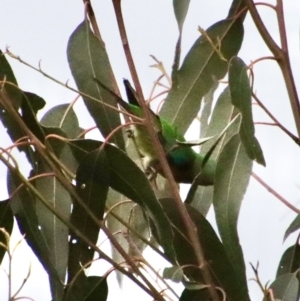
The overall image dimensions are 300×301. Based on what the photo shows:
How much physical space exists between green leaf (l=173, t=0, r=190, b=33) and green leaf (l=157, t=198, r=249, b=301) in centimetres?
24

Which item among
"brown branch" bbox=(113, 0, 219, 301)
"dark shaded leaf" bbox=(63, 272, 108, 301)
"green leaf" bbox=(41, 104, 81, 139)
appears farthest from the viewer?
"green leaf" bbox=(41, 104, 81, 139)

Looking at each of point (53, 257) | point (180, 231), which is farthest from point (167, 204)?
point (53, 257)

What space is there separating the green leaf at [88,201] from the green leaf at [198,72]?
205 millimetres

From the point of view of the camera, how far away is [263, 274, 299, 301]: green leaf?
805 millimetres

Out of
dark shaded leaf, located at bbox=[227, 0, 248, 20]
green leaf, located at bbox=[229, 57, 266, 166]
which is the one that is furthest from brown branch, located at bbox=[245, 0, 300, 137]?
dark shaded leaf, located at bbox=[227, 0, 248, 20]

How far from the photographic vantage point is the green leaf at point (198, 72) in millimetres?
987

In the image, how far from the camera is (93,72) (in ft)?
2.89

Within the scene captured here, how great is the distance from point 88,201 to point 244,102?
227mm

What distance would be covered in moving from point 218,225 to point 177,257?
0.07 meters

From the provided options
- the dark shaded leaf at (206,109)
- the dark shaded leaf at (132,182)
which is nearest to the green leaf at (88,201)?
the dark shaded leaf at (132,182)

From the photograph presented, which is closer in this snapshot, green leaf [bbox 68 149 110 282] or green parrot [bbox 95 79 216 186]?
green leaf [bbox 68 149 110 282]

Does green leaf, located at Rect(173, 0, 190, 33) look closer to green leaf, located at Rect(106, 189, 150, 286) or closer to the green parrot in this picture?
the green parrot

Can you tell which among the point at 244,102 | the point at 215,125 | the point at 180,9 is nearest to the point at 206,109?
the point at 215,125

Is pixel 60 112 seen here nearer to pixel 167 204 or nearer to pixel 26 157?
pixel 26 157
